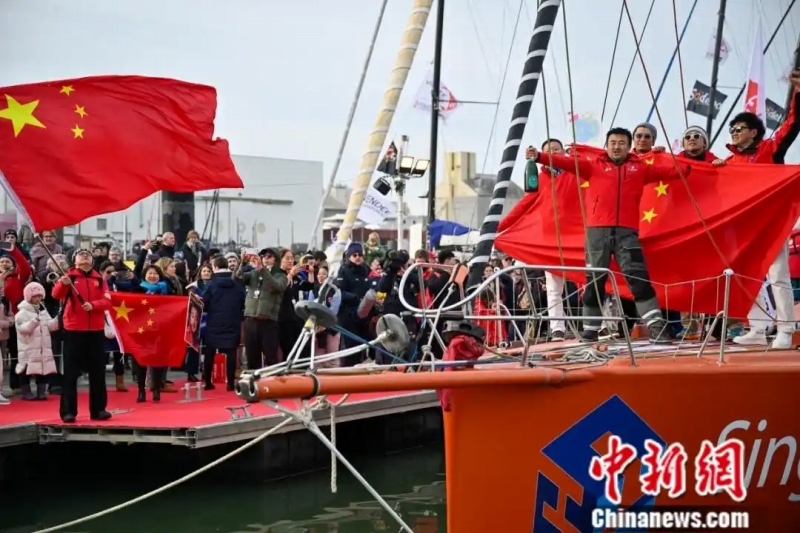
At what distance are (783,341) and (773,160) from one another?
175 centimetres

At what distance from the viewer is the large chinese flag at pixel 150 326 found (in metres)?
12.5

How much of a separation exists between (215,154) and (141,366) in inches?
136

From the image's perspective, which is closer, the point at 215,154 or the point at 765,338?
the point at 765,338

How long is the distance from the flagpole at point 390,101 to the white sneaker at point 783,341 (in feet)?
10.9

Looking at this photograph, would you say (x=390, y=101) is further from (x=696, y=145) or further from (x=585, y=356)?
(x=696, y=145)

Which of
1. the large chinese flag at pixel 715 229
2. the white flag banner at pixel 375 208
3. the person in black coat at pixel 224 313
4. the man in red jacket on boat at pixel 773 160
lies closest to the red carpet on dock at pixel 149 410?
the person in black coat at pixel 224 313

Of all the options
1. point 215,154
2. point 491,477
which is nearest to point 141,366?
point 215,154

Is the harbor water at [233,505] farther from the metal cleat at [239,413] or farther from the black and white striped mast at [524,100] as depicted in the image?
the black and white striped mast at [524,100]

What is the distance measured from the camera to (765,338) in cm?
879

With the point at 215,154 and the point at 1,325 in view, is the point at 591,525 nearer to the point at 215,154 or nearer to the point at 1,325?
the point at 215,154

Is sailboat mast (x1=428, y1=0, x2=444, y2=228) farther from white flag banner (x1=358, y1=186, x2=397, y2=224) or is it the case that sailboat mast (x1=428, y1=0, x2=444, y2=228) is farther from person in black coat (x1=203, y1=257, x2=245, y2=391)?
person in black coat (x1=203, y1=257, x2=245, y2=391)

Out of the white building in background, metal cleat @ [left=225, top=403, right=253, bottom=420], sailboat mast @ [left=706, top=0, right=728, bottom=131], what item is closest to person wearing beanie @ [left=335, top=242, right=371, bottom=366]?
metal cleat @ [left=225, top=403, right=253, bottom=420]

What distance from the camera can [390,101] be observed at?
7605 mm

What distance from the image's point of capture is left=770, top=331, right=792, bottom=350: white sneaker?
834 cm
